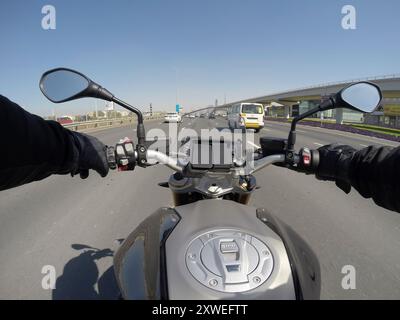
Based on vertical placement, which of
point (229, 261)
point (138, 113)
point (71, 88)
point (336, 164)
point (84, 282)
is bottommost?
point (84, 282)

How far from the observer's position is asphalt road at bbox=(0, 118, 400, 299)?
2.56 metres

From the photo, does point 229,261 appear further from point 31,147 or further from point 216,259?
point 31,147

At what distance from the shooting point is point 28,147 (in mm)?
1133

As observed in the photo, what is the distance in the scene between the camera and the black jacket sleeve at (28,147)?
1021 mm

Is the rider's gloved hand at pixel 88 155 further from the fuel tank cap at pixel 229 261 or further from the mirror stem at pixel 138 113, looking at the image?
the fuel tank cap at pixel 229 261

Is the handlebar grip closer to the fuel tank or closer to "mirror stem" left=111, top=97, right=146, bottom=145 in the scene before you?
"mirror stem" left=111, top=97, right=146, bottom=145

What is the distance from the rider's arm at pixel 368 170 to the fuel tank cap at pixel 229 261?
70cm

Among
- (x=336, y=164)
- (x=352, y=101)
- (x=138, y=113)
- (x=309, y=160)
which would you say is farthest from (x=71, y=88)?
(x=352, y=101)

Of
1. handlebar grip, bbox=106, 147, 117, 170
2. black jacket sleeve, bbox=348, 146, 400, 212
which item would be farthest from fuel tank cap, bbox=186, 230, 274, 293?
handlebar grip, bbox=106, 147, 117, 170

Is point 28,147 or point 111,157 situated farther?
point 111,157

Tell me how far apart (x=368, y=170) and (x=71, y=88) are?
1.83m

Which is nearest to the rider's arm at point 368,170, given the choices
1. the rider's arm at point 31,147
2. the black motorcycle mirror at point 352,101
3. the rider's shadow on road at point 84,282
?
the black motorcycle mirror at point 352,101

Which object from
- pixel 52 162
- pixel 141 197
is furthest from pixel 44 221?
pixel 52 162
